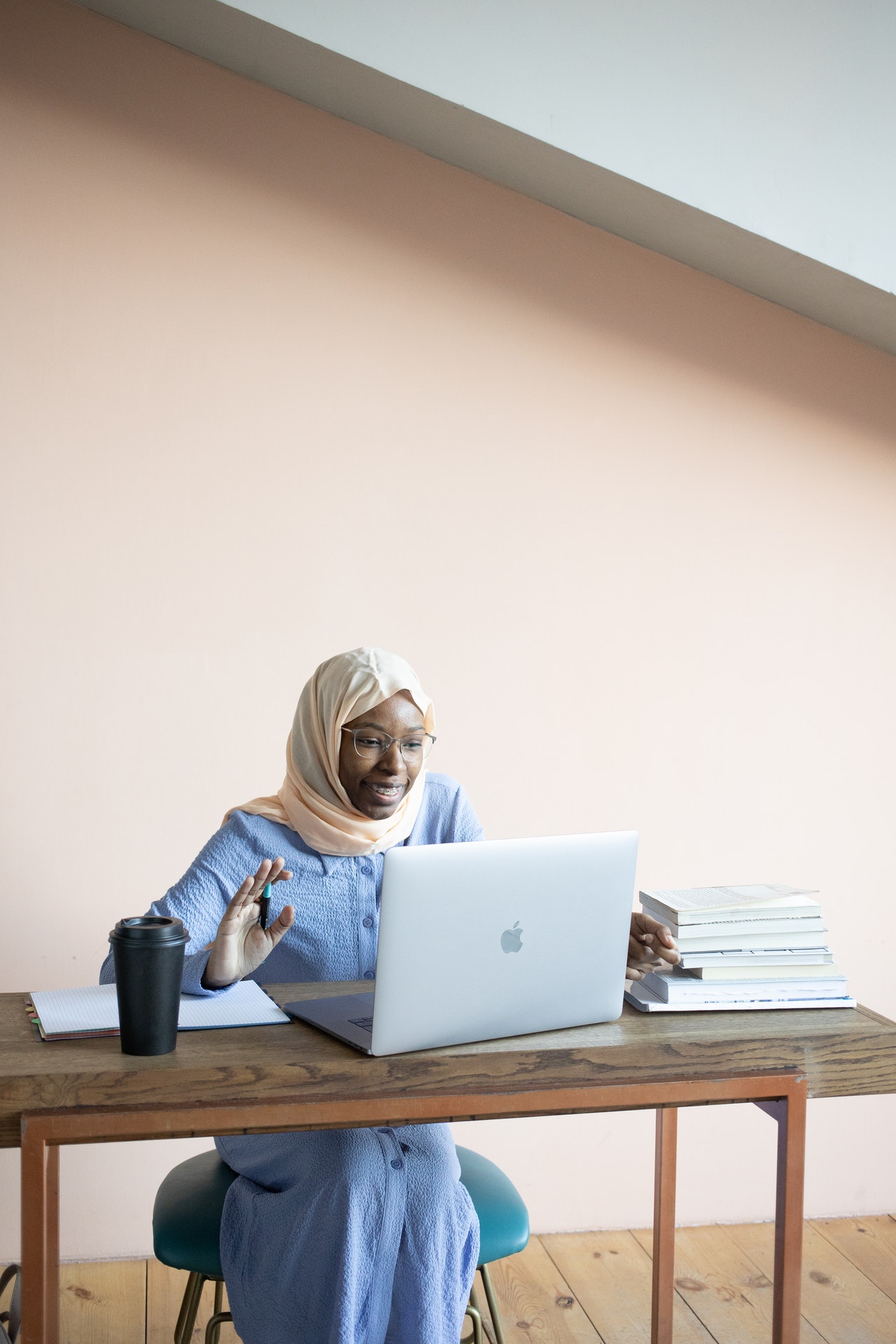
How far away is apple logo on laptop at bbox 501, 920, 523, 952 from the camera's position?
4.48 ft

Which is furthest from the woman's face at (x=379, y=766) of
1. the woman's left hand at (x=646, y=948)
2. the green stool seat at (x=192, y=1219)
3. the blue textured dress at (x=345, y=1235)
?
the green stool seat at (x=192, y=1219)

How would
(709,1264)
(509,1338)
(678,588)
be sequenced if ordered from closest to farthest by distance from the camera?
(509,1338), (709,1264), (678,588)

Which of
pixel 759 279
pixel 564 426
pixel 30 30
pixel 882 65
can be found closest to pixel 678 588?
pixel 564 426

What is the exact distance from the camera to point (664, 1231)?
1.92 meters

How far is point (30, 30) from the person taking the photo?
2.47 metres

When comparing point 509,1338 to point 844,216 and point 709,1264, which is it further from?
point 844,216

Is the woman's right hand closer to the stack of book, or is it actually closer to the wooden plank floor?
the stack of book

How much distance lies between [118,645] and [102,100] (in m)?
1.19

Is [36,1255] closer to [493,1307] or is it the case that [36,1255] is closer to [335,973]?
[335,973]

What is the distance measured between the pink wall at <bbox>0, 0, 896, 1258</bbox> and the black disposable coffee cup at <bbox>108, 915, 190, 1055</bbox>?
1.27 meters

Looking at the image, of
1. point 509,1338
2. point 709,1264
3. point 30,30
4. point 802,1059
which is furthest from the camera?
point 709,1264

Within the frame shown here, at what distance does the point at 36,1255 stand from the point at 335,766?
3.07 feet

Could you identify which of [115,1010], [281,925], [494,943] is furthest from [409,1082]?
[115,1010]

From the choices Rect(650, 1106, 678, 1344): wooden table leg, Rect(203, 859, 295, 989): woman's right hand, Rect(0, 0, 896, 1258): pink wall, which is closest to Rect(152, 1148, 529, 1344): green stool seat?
Rect(650, 1106, 678, 1344): wooden table leg
